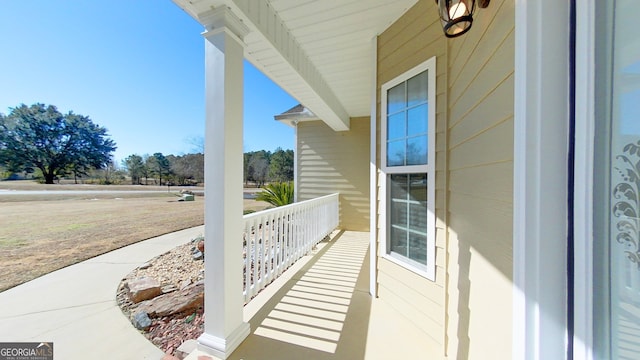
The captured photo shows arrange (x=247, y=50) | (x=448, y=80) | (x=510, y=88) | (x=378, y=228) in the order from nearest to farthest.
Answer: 1. (x=510, y=88)
2. (x=448, y=80)
3. (x=247, y=50)
4. (x=378, y=228)

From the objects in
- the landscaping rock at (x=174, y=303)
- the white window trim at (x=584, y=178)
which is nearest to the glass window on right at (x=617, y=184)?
the white window trim at (x=584, y=178)

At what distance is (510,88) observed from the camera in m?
0.92

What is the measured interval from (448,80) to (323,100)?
2.15 meters

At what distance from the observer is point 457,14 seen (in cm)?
104

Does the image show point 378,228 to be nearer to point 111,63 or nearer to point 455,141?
point 455,141

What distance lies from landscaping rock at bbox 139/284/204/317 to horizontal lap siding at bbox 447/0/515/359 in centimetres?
255

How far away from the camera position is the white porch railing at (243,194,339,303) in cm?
247

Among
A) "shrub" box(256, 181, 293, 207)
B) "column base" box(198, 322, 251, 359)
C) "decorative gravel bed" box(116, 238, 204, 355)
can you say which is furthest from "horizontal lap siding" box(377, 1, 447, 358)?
"shrub" box(256, 181, 293, 207)

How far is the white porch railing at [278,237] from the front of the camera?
2.47 metres

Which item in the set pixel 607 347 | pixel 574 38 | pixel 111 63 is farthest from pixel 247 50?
pixel 111 63

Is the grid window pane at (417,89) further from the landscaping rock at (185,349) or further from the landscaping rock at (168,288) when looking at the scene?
the landscaping rock at (168,288)

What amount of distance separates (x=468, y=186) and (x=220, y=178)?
5.68ft

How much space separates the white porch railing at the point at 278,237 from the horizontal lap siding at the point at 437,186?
1.38 m

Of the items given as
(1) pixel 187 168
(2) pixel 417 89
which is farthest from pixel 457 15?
(1) pixel 187 168
